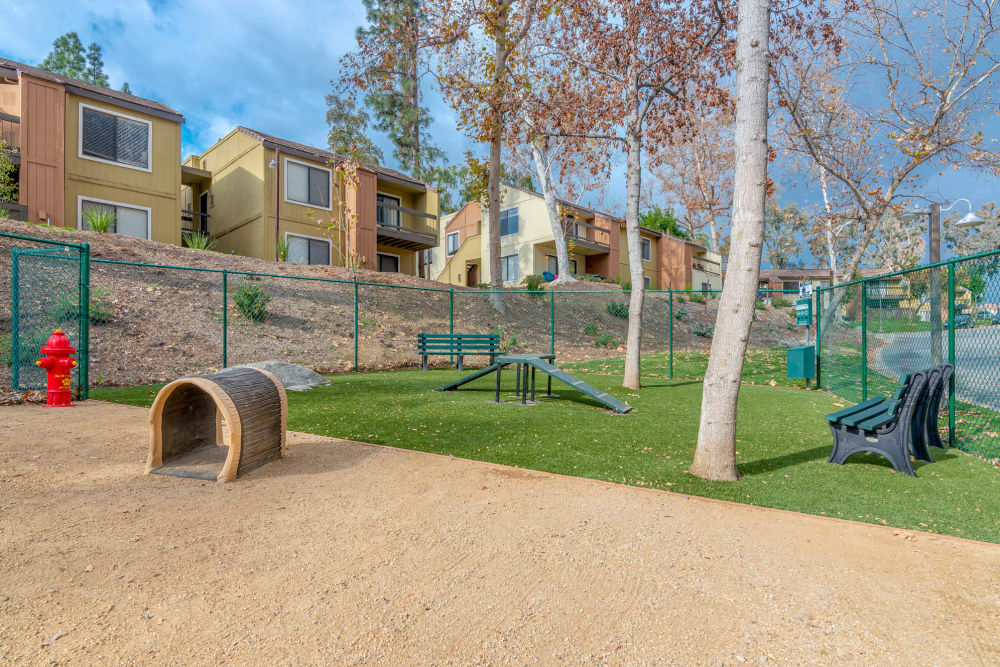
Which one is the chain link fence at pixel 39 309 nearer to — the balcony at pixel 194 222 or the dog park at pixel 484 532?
the dog park at pixel 484 532

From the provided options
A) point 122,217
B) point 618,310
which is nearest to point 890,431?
point 618,310

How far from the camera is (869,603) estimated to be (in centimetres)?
237

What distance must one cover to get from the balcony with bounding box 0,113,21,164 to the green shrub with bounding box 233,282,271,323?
7.89m

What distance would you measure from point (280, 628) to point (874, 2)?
15432 mm

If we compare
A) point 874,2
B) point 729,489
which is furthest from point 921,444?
point 874,2

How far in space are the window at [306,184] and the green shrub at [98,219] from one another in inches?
236

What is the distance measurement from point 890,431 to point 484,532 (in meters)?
3.84

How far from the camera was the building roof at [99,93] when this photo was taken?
51.4ft

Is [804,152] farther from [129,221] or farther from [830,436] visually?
[129,221]

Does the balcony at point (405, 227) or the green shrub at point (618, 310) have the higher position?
the balcony at point (405, 227)

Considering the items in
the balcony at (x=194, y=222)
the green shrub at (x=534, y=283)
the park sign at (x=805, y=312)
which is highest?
the balcony at (x=194, y=222)

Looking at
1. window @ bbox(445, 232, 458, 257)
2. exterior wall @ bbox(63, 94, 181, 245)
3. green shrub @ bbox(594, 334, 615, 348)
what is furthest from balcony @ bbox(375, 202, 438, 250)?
green shrub @ bbox(594, 334, 615, 348)

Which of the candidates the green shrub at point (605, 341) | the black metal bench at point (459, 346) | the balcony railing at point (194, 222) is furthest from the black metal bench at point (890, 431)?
the balcony railing at point (194, 222)

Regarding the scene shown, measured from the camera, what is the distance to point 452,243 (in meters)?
36.0
